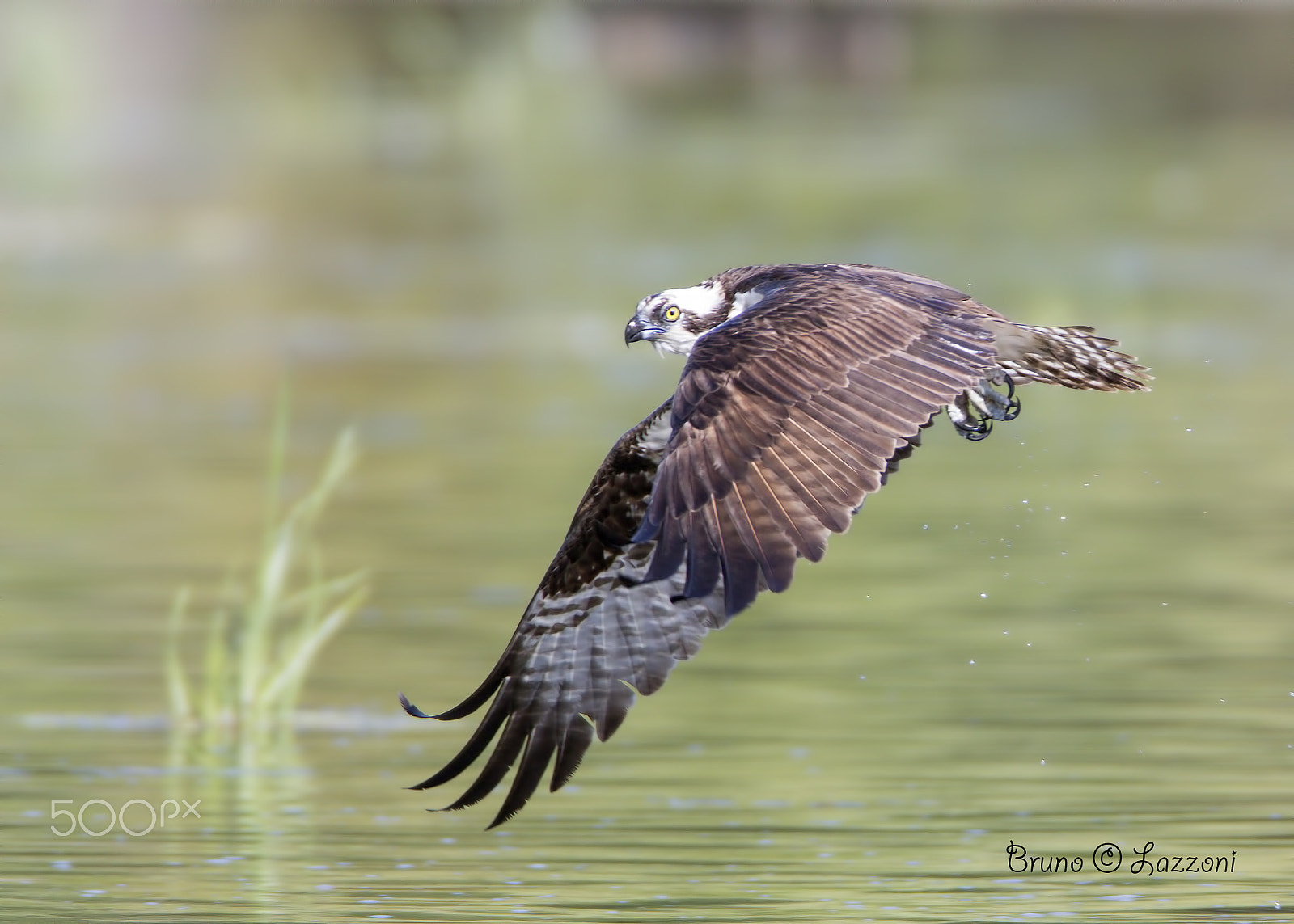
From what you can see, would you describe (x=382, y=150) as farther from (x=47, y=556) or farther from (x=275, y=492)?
(x=275, y=492)

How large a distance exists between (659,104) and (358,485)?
24.3m

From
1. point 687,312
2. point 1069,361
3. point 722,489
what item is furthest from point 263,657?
point 722,489

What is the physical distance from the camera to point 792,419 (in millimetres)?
7754

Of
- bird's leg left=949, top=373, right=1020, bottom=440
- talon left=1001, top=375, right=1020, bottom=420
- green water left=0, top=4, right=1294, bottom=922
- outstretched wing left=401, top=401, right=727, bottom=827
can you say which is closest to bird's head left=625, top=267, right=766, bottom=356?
outstretched wing left=401, top=401, right=727, bottom=827

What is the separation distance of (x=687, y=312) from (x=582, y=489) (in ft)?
19.0

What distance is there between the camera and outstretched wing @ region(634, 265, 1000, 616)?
7324 millimetres

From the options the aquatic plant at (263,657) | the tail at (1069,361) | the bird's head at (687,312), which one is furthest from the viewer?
the aquatic plant at (263,657)

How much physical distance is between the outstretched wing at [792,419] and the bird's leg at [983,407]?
0.36 m

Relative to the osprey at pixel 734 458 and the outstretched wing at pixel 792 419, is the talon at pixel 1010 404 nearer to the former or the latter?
the osprey at pixel 734 458

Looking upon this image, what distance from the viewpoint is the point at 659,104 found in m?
39.4

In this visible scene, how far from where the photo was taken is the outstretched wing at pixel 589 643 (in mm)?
9023

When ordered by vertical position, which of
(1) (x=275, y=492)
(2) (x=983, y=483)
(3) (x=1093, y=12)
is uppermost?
(1) (x=275, y=492)

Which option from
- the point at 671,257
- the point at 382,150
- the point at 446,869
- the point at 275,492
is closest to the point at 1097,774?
the point at 446,869

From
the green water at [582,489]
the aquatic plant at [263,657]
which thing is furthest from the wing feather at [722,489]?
the aquatic plant at [263,657]
